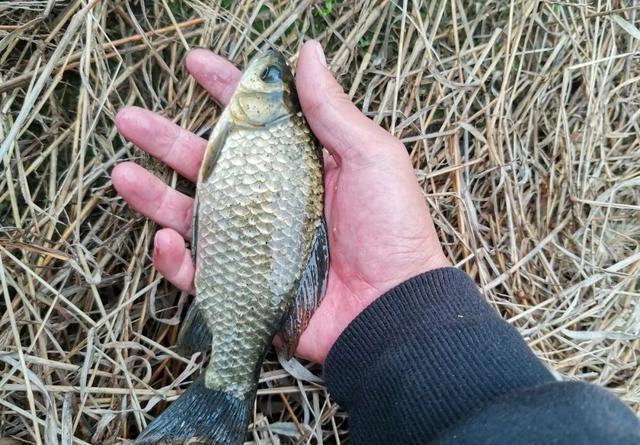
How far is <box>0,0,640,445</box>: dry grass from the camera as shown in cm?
198

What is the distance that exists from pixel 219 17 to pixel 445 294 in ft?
4.21

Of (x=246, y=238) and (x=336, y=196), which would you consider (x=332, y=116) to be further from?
Result: (x=246, y=238)

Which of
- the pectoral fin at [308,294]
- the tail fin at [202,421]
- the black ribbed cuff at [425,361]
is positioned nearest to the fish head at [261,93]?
the pectoral fin at [308,294]

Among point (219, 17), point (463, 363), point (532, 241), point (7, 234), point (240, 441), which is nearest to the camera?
point (463, 363)

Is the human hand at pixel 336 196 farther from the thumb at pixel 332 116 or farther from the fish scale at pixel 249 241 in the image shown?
the fish scale at pixel 249 241

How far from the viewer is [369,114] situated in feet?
7.24

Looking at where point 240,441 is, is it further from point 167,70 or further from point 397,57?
point 397,57

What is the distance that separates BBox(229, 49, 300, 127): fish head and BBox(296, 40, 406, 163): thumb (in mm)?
72

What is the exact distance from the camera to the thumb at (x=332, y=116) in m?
1.85

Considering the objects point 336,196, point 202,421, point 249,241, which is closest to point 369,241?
point 336,196

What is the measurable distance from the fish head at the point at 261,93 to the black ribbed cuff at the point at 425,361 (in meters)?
0.72

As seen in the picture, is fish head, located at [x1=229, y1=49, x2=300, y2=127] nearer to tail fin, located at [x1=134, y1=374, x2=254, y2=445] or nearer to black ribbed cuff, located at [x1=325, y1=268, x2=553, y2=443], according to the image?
black ribbed cuff, located at [x1=325, y1=268, x2=553, y2=443]

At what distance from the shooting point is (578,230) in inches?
93.2

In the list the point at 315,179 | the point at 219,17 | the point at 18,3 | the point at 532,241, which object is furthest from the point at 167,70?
the point at 532,241
